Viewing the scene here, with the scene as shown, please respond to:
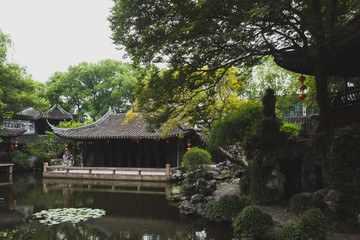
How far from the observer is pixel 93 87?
33.1 metres

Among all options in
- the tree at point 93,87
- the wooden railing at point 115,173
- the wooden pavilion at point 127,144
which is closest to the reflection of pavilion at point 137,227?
the wooden railing at point 115,173

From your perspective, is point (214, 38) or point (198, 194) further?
point (198, 194)

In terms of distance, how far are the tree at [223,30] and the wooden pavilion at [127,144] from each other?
34.9ft

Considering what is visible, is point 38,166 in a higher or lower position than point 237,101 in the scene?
lower

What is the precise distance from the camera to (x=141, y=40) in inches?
295

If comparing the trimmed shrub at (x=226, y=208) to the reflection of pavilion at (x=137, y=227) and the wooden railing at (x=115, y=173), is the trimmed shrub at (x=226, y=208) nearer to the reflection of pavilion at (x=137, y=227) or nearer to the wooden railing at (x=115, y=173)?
the reflection of pavilion at (x=137, y=227)

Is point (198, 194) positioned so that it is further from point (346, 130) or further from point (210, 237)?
point (346, 130)

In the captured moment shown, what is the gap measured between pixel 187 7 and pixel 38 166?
22535mm

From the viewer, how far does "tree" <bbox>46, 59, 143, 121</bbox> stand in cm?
3247

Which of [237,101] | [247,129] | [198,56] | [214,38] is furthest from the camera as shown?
[237,101]

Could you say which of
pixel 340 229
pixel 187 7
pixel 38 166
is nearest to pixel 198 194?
pixel 340 229

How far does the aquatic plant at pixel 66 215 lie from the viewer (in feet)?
25.5

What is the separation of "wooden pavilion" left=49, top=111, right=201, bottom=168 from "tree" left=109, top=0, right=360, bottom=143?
34.9 ft

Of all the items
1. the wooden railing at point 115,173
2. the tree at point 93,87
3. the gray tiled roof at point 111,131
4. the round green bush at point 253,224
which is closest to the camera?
the round green bush at point 253,224
